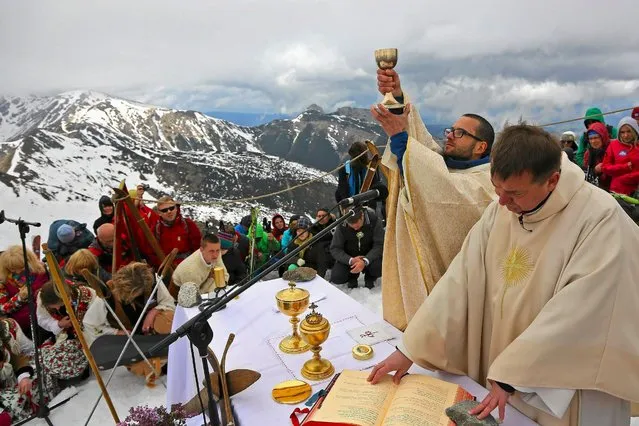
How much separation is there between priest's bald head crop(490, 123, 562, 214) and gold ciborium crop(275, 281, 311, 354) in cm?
124

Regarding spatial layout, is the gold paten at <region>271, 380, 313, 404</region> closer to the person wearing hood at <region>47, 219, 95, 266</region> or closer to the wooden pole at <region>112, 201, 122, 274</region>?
the wooden pole at <region>112, 201, 122, 274</region>

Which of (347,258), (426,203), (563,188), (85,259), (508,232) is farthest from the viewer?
(347,258)

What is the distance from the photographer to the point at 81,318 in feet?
13.8

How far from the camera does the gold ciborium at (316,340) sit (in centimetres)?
218

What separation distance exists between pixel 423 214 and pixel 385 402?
1.22 metres

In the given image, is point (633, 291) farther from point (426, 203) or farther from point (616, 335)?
point (426, 203)

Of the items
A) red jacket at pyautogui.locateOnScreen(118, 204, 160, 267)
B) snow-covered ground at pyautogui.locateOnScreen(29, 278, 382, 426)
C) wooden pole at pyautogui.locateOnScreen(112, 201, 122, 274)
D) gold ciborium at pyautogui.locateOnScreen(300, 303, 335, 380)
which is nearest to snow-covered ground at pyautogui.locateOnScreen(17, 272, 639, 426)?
snow-covered ground at pyautogui.locateOnScreen(29, 278, 382, 426)

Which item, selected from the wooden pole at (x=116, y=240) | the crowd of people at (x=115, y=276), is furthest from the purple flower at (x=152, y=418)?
the wooden pole at (x=116, y=240)

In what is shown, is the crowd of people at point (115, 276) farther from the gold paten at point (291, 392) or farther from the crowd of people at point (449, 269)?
the gold paten at point (291, 392)

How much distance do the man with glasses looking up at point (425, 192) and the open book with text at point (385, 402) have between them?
0.94 metres

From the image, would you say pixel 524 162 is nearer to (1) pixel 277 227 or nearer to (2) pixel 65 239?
(2) pixel 65 239

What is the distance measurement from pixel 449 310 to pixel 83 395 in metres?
3.79

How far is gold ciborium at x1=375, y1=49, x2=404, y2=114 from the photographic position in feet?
7.71

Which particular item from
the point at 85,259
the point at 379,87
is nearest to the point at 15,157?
the point at 85,259
